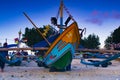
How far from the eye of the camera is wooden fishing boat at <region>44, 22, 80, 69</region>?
56.9ft

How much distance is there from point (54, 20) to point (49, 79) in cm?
648

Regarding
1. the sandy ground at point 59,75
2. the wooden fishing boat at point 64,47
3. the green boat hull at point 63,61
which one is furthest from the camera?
the green boat hull at point 63,61

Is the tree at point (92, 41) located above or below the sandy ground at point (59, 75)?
above

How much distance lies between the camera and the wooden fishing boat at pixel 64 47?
17.3 meters

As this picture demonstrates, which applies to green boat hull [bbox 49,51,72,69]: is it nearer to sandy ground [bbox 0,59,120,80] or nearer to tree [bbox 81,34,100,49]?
sandy ground [bbox 0,59,120,80]

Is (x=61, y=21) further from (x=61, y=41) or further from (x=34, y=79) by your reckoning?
(x=34, y=79)

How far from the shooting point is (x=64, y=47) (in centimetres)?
1770

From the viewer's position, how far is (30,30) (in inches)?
3467

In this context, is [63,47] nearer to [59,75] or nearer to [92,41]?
[59,75]

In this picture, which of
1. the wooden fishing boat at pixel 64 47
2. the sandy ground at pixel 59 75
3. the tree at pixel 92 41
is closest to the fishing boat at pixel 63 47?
the wooden fishing boat at pixel 64 47

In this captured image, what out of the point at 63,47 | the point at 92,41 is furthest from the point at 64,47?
the point at 92,41

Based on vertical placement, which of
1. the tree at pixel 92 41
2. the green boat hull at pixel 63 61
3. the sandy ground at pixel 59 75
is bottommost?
the sandy ground at pixel 59 75

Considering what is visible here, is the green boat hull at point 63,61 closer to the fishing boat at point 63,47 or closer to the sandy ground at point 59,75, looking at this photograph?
the fishing boat at point 63,47

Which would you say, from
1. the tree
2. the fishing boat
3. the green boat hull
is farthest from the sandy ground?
the tree
